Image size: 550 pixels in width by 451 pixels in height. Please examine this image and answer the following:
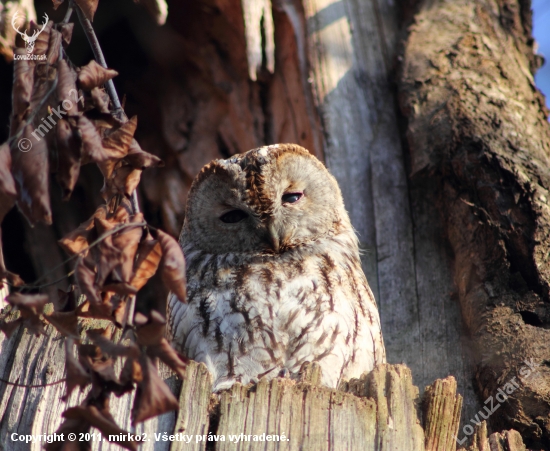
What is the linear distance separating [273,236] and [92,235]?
3.97 ft

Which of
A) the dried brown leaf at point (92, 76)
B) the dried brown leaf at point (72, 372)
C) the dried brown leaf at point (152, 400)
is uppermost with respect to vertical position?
the dried brown leaf at point (92, 76)

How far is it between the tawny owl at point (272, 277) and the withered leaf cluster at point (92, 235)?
872 millimetres

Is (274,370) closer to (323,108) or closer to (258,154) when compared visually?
(258,154)

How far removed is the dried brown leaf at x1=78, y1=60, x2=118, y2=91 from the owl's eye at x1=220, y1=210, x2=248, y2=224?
1.30 m

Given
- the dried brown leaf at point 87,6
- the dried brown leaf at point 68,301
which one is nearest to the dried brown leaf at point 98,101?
the dried brown leaf at point 87,6

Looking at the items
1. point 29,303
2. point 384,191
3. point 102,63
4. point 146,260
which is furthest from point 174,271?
point 384,191

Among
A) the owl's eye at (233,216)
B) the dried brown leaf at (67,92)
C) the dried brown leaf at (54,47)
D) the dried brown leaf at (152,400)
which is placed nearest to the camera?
the dried brown leaf at (152,400)

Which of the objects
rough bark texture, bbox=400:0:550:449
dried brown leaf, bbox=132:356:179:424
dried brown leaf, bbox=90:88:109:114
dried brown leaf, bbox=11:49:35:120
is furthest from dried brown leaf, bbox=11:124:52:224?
rough bark texture, bbox=400:0:550:449

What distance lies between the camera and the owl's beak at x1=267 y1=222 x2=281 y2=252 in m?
2.78

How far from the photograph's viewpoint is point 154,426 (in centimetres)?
182

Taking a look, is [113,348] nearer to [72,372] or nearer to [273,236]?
[72,372]

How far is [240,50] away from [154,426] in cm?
279

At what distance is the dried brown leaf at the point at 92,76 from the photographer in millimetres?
1645

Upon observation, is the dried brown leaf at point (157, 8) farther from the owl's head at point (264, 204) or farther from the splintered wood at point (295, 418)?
the splintered wood at point (295, 418)
